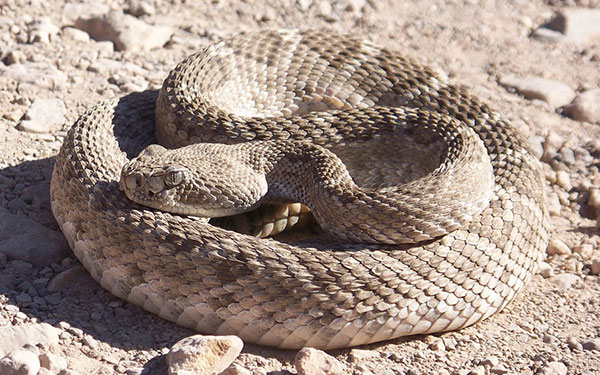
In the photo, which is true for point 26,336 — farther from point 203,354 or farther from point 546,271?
point 546,271

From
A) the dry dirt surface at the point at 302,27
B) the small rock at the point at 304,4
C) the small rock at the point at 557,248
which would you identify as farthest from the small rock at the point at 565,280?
the small rock at the point at 304,4

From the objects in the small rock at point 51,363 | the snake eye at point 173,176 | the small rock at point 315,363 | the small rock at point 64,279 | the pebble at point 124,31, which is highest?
the snake eye at point 173,176

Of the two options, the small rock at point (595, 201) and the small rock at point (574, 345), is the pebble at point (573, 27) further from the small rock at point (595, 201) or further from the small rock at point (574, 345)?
the small rock at point (574, 345)

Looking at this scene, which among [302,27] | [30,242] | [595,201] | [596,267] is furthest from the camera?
[302,27]

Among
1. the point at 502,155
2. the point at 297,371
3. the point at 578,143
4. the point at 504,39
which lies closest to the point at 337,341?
the point at 297,371

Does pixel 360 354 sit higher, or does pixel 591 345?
pixel 591 345

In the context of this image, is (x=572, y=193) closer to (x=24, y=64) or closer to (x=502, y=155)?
(x=502, y=155)

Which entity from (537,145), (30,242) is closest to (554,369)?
(537,145)
